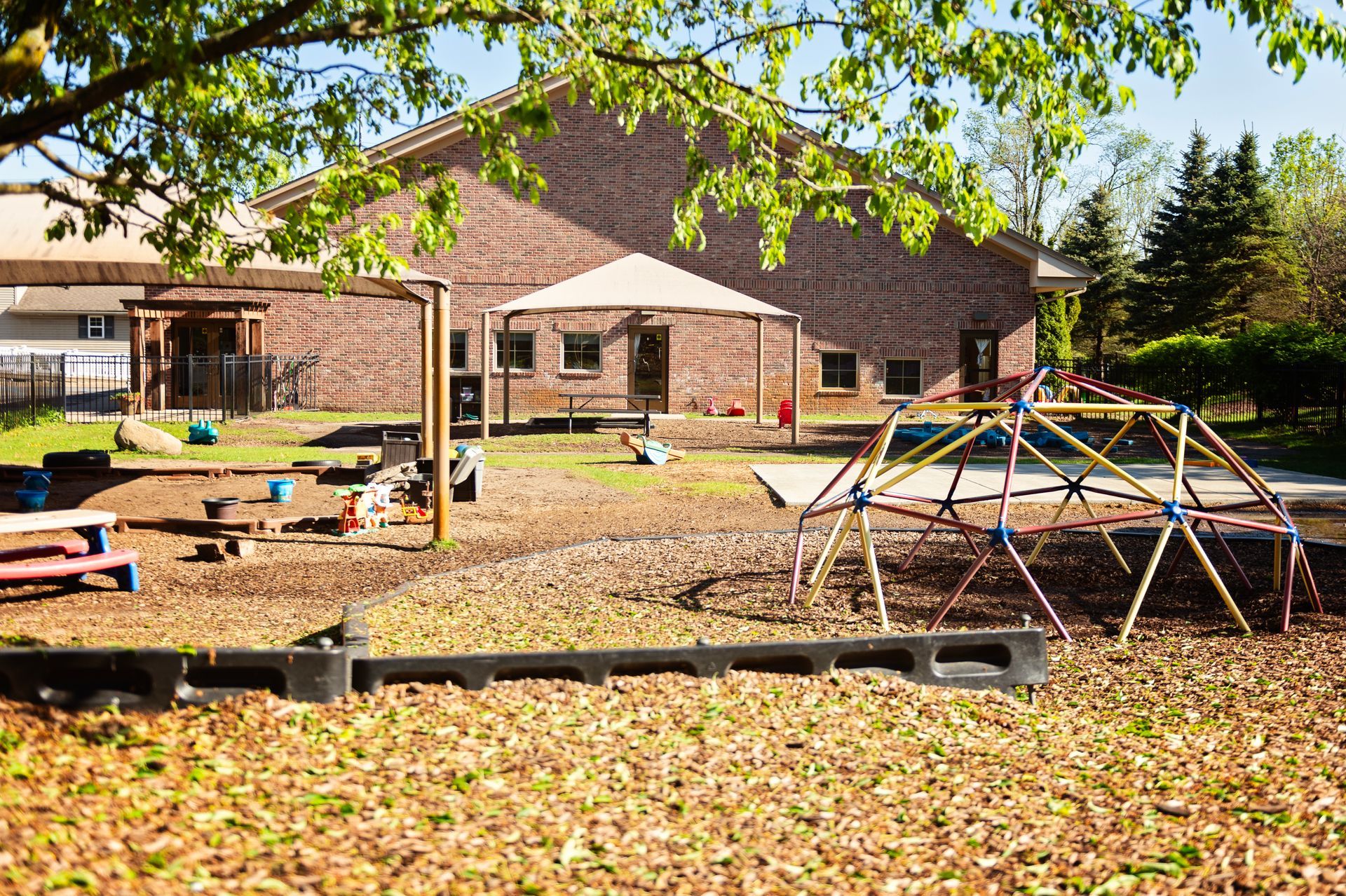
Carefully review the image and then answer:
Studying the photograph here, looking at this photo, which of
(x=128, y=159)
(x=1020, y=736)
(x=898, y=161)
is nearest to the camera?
(x=1020, y=736)

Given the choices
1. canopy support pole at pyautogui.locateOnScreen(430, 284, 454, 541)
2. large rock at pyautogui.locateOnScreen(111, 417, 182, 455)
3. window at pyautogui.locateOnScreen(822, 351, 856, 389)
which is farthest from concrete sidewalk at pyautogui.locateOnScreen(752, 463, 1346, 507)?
window at pyautogui.locateOnScreen(822, 351, 856, 389)

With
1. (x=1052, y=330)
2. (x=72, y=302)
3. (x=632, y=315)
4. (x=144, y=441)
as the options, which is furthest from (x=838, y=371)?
(x=72, y=302)

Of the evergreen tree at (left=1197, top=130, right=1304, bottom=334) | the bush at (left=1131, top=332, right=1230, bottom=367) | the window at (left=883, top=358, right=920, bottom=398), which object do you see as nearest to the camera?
the bush at (left=1131, top=332, right=1230, bottom=367)

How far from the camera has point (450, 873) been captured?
318 centimetres

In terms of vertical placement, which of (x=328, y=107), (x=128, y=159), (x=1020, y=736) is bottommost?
(x=1020, y=736)

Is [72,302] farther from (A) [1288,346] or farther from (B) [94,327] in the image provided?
(A) [1288,346]

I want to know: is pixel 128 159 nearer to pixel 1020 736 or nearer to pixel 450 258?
pixel 1020 736

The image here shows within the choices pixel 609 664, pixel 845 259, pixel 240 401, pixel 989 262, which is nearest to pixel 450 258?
pixel 240 401

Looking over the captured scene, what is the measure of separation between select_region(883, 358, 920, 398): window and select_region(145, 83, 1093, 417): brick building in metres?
0.04

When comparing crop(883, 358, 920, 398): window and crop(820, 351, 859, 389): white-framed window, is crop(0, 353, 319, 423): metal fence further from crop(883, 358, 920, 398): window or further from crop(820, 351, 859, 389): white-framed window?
crop(883, 358, 920, 398): window

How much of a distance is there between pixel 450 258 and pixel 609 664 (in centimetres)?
2541

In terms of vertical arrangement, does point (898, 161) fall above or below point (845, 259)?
below

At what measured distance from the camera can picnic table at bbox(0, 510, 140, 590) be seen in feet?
24.1

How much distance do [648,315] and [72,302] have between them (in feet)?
110
